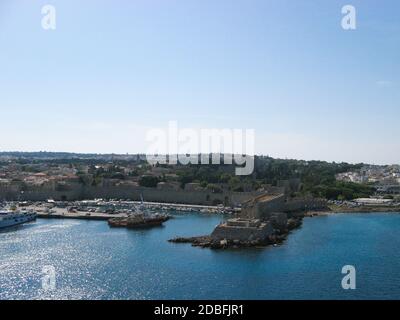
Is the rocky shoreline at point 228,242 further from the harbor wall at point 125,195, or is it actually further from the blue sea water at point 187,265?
the harbor wall at point 125,195

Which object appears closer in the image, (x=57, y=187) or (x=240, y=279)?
(x=240, y=279)

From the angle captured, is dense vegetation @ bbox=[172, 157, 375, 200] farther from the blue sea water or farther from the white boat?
the white boat

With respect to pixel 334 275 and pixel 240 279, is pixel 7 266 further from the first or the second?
pixel 334 275

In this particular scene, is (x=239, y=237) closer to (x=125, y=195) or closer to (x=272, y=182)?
(x=125, y=195)
